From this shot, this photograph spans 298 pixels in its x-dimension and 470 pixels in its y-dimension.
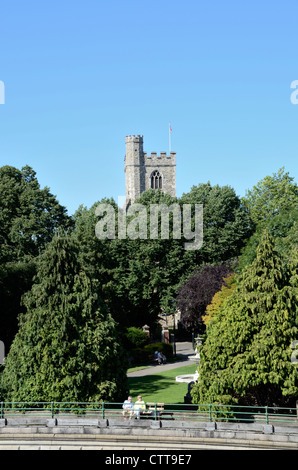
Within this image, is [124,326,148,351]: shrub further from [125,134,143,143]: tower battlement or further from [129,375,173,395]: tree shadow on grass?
[125,134,143,143]: tower battlement

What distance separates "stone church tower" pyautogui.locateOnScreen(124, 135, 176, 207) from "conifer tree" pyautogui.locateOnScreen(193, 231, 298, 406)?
87.1m

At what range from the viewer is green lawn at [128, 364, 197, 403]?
33.0 metres

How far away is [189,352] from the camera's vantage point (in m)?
55.4

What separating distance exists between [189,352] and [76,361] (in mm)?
32089

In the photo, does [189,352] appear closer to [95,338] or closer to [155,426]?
[95,338]

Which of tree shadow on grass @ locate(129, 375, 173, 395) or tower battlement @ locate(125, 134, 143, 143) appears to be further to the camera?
tower battlement @ locate(125, 134, 143, 143)

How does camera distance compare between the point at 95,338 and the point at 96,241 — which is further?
the point at 96,241

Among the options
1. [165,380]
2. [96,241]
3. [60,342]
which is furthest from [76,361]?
[96,241]

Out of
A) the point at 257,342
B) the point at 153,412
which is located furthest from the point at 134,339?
the point at 257,342

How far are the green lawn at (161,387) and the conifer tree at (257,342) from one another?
28.0 feet

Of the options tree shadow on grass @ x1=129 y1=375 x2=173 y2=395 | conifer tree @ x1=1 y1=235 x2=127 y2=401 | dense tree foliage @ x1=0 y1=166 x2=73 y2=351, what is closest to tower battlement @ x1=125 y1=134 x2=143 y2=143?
dense tree foliage @ x1=0 y1=166 x2=73 y2=351

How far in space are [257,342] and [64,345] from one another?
776 centimetres

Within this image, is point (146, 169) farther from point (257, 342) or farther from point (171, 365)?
point (257, 342)

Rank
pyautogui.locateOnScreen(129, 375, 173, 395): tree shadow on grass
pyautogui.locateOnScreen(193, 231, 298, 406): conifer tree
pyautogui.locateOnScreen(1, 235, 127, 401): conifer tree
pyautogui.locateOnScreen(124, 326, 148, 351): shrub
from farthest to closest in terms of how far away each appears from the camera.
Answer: pyautogui.locateOnScreen(124, 326, 148, 351): shrub < pyautogui.locateOnScreen(129, 375, 173, 395): tree shadow on grass < pyautogui.locateOnScreen(1, 235, 127, 401): conifer tree < pyautogui.locateOnScreen(193, 231, 298, 406): conifer tree
